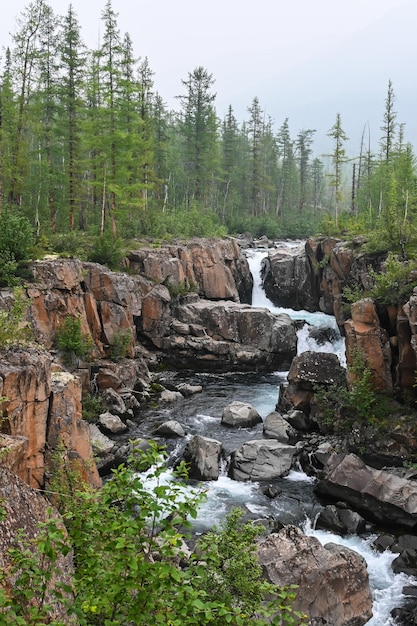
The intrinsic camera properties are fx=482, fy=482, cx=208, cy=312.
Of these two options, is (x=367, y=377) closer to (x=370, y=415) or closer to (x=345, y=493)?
(x=370, y=415)

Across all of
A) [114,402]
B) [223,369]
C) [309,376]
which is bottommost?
[223,369]

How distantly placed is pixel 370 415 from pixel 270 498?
4733mm

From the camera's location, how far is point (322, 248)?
35594 mm

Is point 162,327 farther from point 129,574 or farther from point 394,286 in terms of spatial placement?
point 129,574

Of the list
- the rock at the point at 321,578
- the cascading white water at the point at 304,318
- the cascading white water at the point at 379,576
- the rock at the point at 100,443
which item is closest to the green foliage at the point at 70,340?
the rock at the point at 100,443

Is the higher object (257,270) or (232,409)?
(257,270)

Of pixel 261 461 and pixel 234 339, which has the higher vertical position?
pixel 234 339

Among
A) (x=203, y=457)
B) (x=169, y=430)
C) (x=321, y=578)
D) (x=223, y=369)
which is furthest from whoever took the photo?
(x=223, y=369)

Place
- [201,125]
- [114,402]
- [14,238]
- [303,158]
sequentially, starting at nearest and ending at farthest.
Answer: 1. [14,238]
2. [114,402]
3. [201,125]
4. [303,158]

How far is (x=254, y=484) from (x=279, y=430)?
3.43m

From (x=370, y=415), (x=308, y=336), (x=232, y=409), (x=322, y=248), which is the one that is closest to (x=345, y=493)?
(x=370, y=415)

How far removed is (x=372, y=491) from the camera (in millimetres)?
14000

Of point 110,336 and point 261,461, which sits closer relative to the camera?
point 261,461

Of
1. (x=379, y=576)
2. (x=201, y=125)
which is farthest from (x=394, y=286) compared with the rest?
(x=201, y=125)
